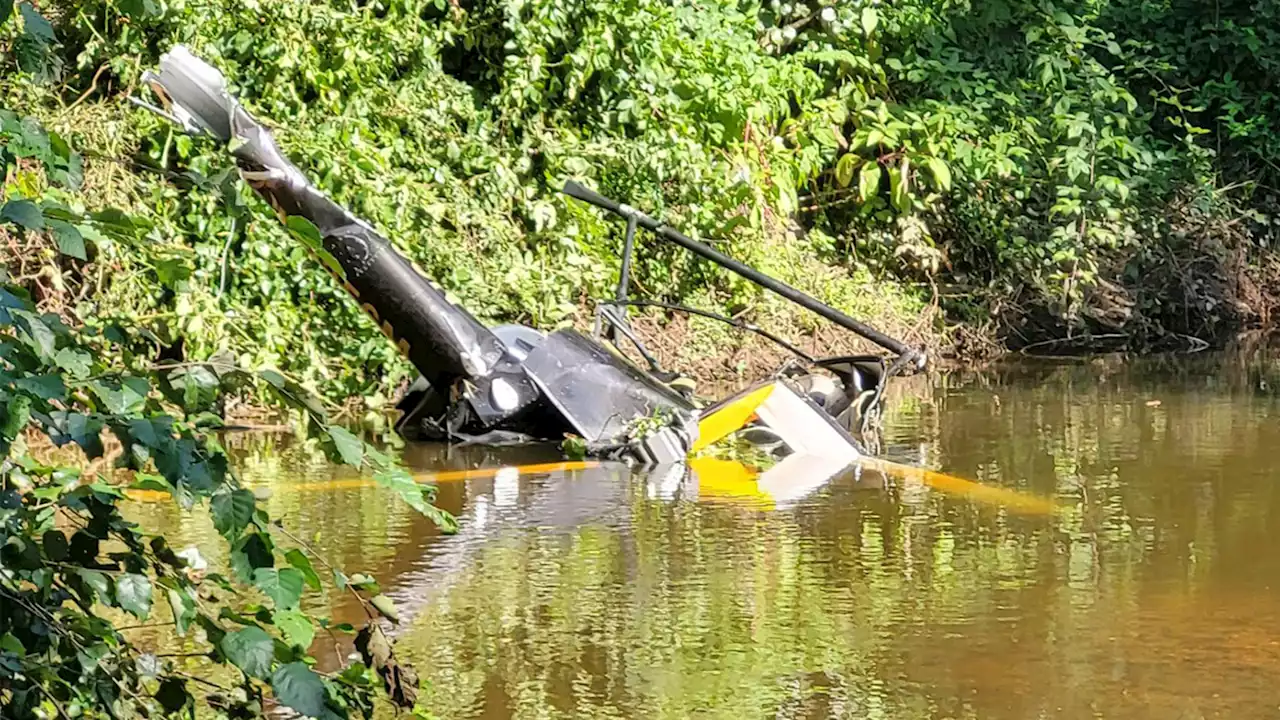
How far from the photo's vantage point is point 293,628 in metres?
2.05

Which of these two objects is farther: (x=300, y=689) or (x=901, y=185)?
(x=901, y=185)

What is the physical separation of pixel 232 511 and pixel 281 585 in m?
0.11

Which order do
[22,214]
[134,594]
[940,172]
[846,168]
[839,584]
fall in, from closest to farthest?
[22,214]
[134,594]
[839,584]
[940,172]
[846,168]

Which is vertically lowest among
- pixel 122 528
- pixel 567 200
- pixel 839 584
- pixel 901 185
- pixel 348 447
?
pixel 839 584

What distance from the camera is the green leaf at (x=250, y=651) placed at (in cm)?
194

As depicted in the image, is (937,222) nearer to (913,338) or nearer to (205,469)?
(913,338)

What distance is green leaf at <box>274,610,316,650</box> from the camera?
2043 mm

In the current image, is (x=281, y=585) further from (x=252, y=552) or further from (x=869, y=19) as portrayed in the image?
(x=869, y=19)

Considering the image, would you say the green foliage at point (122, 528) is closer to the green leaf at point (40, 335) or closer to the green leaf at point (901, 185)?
the green leaf at point (40, 335)

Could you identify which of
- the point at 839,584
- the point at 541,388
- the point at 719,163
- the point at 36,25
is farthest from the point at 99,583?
A: the point at 719,163

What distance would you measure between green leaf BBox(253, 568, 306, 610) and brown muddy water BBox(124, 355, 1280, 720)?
3.13 ft

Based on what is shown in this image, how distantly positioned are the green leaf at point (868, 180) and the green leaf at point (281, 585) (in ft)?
33.4

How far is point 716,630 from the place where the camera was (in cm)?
434

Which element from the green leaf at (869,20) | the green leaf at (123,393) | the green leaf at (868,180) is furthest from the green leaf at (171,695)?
the green leaf at (869,20)
